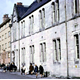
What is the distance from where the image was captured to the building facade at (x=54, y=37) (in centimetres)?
2380

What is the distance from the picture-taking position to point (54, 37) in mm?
28094

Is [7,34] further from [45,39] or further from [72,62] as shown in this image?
[72,62]

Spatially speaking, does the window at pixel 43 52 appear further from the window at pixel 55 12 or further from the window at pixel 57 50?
the window at pixel 55 12

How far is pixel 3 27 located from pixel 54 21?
39095 millimetres

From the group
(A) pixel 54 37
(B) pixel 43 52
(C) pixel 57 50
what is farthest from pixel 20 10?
(C) pixel 57 50

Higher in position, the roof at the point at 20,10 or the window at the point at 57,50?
the roof at the point at 20,10

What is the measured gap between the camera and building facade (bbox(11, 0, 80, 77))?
78.1 feet

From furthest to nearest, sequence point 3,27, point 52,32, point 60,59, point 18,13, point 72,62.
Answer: point 3,27, point 18,13, point 52,32, point 60,59, point 72,62

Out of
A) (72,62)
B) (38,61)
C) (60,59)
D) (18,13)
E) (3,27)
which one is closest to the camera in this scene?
(72,62)

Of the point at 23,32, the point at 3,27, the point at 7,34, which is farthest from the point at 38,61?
the point at 3,27

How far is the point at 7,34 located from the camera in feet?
197

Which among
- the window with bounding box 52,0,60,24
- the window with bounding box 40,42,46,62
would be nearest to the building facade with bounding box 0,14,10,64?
the window with bounding box 40,42,46,62

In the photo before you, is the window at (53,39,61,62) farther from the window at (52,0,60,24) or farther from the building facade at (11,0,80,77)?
the window at (52,0,60,24)

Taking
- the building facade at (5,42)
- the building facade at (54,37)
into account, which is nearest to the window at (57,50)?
the building facade at (54,37)
